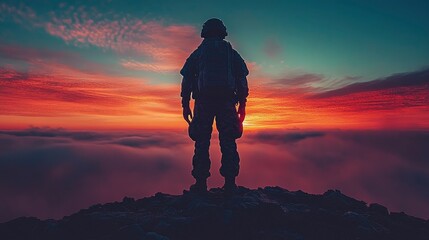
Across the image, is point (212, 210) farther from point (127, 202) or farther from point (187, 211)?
point (127, 202)

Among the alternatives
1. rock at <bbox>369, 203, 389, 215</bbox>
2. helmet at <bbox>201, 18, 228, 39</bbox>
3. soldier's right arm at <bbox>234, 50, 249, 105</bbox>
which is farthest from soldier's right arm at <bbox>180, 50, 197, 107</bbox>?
rock at <bbox>369, 203, 389, 215</bbox>

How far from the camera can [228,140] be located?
9328mm

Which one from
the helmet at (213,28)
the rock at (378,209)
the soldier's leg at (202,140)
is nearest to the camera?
the soldier's leg at (202,140)

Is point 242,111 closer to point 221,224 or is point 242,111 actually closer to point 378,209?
point 221,224

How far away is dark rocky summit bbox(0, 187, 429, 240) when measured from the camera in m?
7.45

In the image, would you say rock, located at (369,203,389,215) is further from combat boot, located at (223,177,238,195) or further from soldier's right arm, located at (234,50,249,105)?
soldier's right arm, located at (234,50,249,105)

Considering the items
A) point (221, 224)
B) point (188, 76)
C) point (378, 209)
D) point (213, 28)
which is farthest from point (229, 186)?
point (378, 209)

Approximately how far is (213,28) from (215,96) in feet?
7.04

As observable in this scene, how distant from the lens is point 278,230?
7641 millimetres

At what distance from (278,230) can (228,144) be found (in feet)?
9.32

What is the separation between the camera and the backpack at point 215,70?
910 centimetres

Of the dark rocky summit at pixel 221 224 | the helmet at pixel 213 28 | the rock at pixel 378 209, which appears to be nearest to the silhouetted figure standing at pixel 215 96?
the helmet at pixel 213 28

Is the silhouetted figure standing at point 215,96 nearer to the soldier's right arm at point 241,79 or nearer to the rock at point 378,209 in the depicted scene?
the soldier's right arm at point 241,79

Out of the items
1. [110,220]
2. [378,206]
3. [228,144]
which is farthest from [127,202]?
[378,206]
